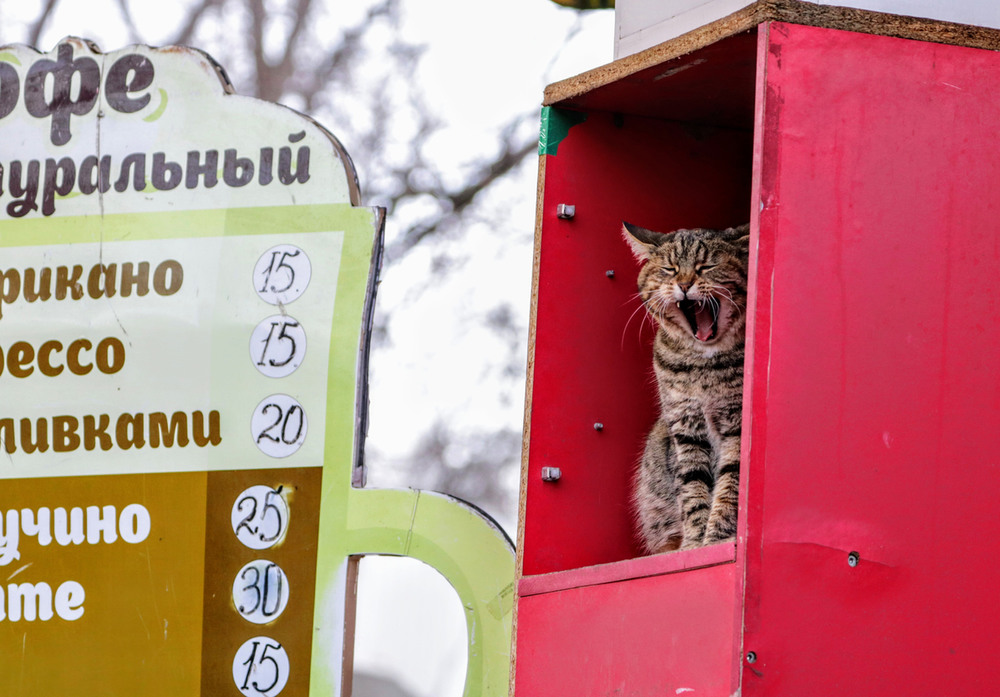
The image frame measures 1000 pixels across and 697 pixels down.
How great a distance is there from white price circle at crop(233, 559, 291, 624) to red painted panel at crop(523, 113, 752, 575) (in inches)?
27.7

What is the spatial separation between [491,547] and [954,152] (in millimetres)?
1240

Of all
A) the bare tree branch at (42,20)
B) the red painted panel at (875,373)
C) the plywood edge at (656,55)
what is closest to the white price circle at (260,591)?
the plywood edge at (656,55)

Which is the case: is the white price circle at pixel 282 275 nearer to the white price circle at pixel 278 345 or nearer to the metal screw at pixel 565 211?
the white price circle at pixel 278 345

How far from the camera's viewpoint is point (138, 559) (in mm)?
2746

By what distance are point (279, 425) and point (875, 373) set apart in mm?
1401

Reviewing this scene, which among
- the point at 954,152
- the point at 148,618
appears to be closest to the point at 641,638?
the point at 954,152

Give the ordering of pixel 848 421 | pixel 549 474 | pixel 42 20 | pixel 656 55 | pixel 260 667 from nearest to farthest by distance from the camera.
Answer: pixel 848 421 → pixel 656 55 → pixel 549 474 → pixel 260 667 → pixel 42 20

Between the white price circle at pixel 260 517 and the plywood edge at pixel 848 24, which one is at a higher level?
the plywood edge at pixel 848 24

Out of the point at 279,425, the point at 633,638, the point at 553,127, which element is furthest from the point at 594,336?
the point at 279,425

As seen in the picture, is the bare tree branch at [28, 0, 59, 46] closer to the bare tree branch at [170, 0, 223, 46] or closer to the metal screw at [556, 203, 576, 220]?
the bare tree branch at [170, 0, 223, 46]

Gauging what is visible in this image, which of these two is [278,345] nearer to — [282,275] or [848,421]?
[282,275]

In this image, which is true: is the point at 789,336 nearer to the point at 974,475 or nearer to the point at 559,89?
the point at 974,475

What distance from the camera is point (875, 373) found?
1.80m

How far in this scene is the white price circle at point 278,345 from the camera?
2807 millimetres
